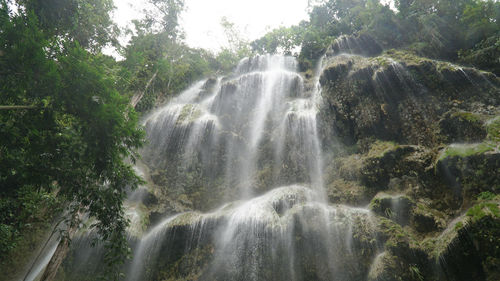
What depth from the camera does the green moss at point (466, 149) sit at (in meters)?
5.93

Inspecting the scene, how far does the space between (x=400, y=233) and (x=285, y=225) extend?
2932mm

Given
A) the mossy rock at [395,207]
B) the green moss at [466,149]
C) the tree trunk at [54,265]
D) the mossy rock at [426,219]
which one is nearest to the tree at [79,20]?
the tree trunk at [54,265]

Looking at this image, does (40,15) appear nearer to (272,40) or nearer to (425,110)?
(425,110)

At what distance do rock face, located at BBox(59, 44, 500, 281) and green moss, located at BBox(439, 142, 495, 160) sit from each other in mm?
41

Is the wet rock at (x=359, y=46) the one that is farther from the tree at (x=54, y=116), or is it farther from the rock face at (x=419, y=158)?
the tree at (x=54, y=116)

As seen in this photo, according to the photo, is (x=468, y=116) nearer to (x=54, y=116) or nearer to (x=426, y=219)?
(x=426, y=219)

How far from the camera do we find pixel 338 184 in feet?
29.7

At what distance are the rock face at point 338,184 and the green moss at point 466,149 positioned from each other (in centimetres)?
4

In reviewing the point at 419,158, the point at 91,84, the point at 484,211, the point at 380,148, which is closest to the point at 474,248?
the point at 484,211

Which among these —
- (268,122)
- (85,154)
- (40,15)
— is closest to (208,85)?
(268,122)

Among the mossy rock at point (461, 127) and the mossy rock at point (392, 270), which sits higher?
the mossy rock at point (461, 127)

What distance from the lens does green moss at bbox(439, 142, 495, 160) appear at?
5930 mm

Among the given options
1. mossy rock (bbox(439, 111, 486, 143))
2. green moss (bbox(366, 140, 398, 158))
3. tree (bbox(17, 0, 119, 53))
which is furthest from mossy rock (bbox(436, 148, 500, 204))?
tree (bbox(17, 0, 119, 53))

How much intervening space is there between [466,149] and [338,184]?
392 cm
